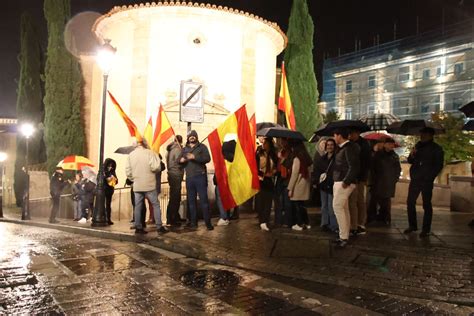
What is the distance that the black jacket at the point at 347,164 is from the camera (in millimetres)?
6629

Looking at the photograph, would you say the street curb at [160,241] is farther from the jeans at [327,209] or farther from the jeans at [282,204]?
the jeans at [327,209]

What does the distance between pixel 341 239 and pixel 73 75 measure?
19.1 m

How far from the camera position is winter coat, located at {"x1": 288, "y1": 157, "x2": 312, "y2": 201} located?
8.17 m

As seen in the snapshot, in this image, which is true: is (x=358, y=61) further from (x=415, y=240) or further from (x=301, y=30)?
(x=415, y=240)

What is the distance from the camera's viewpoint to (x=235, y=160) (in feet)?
28.3

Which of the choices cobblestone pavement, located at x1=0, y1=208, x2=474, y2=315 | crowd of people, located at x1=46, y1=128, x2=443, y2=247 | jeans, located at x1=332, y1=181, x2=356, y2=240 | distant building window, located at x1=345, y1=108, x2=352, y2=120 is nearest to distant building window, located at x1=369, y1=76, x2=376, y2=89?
distant building window, located at x1=345, y1=108, x2=352, y2=120

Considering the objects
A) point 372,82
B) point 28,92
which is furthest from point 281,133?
point 372,82

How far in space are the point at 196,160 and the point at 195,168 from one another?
0.21 meters

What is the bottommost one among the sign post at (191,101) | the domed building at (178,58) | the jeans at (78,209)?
the jeans at (78,209)

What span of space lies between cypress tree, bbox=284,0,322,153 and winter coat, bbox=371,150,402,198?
540 inches

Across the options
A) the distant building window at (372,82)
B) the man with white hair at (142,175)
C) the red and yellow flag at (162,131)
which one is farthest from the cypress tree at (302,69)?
the distant building window at (372,82)

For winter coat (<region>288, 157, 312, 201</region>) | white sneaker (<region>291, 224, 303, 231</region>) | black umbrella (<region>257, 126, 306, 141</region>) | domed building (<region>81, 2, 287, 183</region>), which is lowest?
white sneaker (<region>291, 224, 303, 231</region>)

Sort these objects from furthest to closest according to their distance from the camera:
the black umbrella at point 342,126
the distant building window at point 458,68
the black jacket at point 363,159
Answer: the distant building window at point 458,68, the black jacket at point 363,159, the black umbrella at point 342,126

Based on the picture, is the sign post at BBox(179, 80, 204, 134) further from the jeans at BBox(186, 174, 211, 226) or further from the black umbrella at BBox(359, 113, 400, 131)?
Result: the black umbrella at BBox(359, 113, 400, 131)
